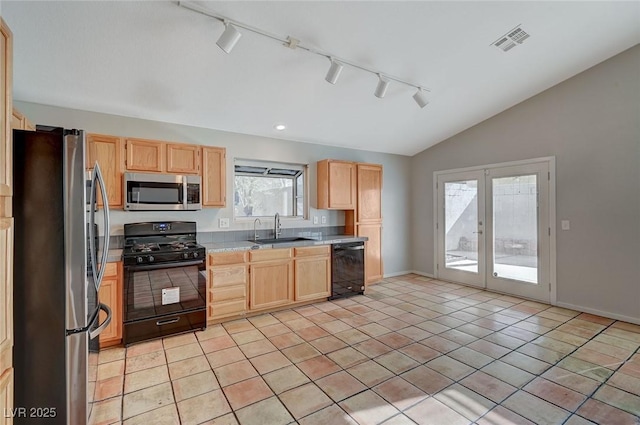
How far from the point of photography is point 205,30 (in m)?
2.45

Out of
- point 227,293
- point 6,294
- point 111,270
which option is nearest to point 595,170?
point 227,293

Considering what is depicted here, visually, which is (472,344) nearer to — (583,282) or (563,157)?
(583,282)

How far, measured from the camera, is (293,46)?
8.68ft

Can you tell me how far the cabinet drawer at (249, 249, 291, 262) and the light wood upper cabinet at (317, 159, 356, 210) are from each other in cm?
113

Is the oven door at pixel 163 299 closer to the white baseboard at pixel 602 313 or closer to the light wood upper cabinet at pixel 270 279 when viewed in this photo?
the light wood upper cabinet at pixel 270 279

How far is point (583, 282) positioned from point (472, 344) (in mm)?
2061

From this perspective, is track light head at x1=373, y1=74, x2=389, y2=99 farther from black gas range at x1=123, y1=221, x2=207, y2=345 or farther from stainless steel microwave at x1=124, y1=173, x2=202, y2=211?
black gas range at x1=123, y1=221, x2=207, y2=345

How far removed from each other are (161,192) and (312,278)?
2.12 metres

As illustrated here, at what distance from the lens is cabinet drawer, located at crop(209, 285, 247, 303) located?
134 inches

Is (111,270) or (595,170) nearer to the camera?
(111,270)

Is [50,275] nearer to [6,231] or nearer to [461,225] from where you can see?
[6,231]

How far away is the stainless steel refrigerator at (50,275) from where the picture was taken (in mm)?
1550

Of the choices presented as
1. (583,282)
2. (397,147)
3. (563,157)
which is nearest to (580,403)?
(583,282)

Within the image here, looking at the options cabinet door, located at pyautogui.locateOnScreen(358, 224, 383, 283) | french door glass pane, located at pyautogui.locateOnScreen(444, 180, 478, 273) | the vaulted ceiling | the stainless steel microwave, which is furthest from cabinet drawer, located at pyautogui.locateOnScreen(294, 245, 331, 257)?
french door glass pane, located at pyautogui.locateOnScreen(444, 180, 478, 273)
